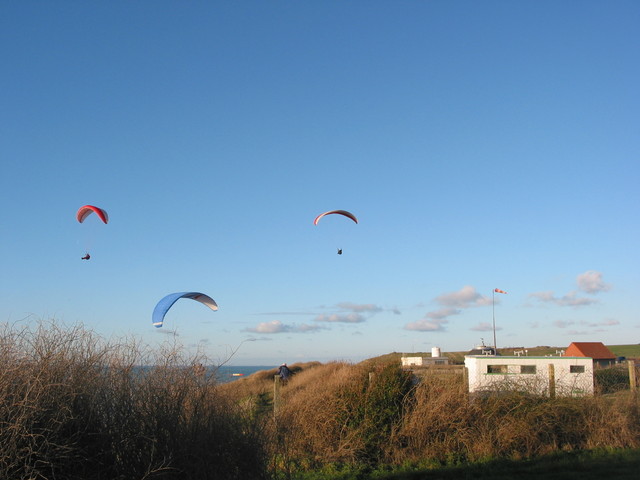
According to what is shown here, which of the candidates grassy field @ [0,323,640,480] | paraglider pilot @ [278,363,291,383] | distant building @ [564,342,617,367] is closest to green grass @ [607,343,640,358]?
distant building @ [564,342,617,367]

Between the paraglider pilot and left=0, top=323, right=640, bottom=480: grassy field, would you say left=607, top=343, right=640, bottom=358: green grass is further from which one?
left=0, top=323, right=640, bottom=480: grassy field

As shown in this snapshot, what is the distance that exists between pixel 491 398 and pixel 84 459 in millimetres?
8933

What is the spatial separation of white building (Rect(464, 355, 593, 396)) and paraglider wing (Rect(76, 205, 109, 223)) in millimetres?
10139

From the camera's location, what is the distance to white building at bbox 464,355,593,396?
12852 millimetres

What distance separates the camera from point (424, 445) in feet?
38.8

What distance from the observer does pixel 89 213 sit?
17.6m

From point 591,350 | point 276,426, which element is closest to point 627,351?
point 591,350

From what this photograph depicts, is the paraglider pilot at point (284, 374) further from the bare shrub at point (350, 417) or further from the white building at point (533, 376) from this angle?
the bare shrub at point (350, 417)

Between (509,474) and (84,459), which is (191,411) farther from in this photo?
(509,474)

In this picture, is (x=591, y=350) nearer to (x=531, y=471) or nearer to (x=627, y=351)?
(x=531, y=471)

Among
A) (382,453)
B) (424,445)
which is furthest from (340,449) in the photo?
(424,445)

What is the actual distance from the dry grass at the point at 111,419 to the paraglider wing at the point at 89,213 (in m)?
9.93

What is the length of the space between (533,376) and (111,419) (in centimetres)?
997

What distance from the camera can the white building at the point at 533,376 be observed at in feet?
42.2
